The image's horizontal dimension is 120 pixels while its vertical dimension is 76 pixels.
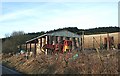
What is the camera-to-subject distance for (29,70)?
29.4 meters

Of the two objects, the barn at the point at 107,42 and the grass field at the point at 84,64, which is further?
the barn at the point at 107,42

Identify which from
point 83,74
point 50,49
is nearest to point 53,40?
point 50,49

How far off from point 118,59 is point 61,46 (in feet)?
67.8

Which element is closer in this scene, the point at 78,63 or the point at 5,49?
the point at 78,63

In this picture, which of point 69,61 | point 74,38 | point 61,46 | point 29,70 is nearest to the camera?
point 69,61

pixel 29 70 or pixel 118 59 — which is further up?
pixel 118 59

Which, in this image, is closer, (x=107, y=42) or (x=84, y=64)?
(x=84, y=64)

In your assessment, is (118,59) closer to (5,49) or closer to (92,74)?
(92,74)

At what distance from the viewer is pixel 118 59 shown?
17.1 m

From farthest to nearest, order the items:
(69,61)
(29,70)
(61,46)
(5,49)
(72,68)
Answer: (5,49), (61,46), (29,70), (69,61), (72,68)

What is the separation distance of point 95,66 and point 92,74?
87 centimetres

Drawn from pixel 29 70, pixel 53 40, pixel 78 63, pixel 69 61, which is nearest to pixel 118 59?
pixel 78 63

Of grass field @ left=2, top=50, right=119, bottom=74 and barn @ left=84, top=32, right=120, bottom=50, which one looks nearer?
grass field @ left=2, top=50, right=119, bottom=74

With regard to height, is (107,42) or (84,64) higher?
(107,42)
